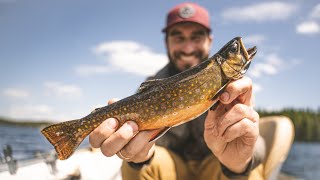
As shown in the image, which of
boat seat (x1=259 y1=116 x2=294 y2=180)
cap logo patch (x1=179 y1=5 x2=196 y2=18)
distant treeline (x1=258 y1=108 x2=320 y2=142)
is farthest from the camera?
distant treeline (x1=258 y1=108 x2=320 y2=142)

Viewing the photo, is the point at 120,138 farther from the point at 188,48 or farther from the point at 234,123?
the point at 188,48

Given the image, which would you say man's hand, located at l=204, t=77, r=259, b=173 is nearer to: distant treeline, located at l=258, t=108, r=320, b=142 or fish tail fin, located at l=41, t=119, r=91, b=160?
fish tail fin, located at l=41, t=119, r=91, b=160


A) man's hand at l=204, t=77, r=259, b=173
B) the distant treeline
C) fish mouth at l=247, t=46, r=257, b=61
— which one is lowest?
the distant treeline

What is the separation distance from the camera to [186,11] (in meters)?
7.12

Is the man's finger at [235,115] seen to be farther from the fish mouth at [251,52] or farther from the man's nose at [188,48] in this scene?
the man's nose at [188,48]

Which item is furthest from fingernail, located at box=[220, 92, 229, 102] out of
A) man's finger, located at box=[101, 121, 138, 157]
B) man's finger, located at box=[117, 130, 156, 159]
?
man's finger, located at box=[101, 121, 138, 157]

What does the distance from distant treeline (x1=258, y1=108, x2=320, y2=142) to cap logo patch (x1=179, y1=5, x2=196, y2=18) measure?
7364cm

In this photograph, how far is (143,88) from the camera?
3203mm

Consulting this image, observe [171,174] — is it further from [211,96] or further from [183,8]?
[183,8]

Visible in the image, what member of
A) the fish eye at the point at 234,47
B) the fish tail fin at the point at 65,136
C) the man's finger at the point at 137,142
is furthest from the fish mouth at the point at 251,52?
the fish tail fin at the point at 65,136

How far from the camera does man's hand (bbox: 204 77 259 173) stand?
10.1 ft

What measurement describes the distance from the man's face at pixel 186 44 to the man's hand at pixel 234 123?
3.55 meters

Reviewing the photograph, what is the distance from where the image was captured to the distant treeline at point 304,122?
7869 centimetres

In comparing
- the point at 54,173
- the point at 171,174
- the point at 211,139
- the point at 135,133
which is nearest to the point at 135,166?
the point at 171,174
